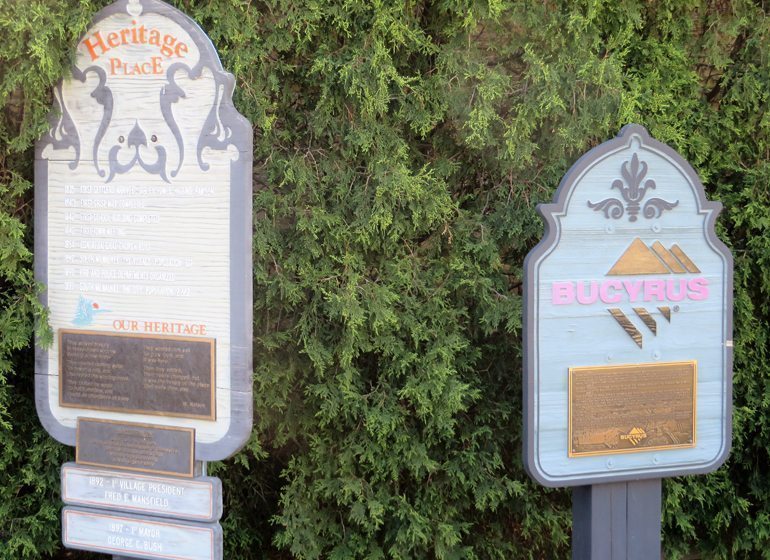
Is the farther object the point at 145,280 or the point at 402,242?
the point at 402,242

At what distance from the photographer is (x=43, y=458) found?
431 centimetres

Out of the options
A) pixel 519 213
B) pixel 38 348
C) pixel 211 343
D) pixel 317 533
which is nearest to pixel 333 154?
pixel 519 213

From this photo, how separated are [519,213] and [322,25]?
1313 mm

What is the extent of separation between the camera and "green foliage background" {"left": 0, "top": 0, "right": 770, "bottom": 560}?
4.14 m

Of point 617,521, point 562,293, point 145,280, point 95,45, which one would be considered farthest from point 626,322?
point 95,45

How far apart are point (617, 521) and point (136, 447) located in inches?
76.5

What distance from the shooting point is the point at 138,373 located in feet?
11.4

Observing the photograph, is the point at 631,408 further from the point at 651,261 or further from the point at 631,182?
the point at 631,182

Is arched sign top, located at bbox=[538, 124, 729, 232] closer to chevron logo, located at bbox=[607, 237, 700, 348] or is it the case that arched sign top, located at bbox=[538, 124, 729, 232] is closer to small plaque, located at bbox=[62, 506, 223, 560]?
chevron logo, located at bbox=[607, 237, 700, 348]

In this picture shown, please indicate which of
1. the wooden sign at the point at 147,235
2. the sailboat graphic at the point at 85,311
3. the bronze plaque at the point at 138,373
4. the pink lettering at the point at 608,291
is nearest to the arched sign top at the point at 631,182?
the pink lettering at the point at 608,291

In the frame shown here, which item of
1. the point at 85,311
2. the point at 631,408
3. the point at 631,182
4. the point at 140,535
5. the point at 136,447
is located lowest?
the point at 140,535

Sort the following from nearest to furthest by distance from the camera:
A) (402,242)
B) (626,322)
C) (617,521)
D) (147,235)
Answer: (147,235) < (626,322) < (617,521) < (402,242)

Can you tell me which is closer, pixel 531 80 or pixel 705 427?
pixel 705 427

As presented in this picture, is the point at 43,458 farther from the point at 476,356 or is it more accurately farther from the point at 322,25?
the point at 322,25
